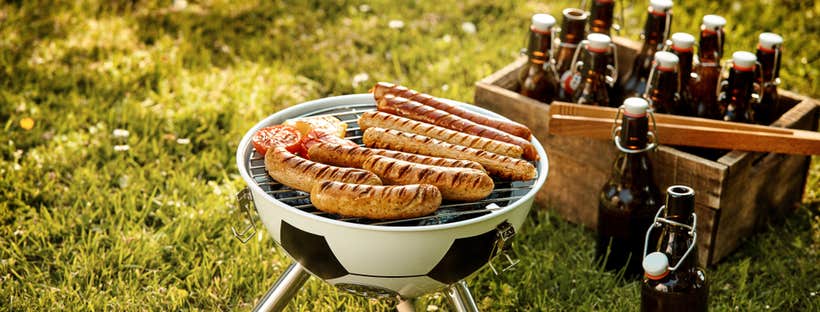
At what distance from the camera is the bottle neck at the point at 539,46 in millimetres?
3838

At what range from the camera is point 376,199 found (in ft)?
8.26

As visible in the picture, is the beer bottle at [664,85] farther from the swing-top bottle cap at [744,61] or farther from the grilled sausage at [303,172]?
the grilled sausage at [303,172]

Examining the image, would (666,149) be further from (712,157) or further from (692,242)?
(692,242)

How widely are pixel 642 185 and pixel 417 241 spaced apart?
142 cm

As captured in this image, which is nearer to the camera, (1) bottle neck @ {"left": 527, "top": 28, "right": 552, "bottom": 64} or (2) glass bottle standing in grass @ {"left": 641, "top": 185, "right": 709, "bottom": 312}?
(2) glass bottle standing in grass @ {"left": 641, "top": 185, "right": 709, "bottom": 312}

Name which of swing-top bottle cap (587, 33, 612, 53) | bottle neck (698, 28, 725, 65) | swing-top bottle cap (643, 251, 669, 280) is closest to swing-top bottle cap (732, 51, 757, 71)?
bottle neck (698, 28, 725, 65)

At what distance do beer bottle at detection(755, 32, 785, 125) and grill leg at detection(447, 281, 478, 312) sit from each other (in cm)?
174

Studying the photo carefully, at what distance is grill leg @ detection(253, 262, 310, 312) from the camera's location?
309 cm

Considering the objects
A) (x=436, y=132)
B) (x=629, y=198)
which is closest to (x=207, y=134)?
(x=436, y=132)

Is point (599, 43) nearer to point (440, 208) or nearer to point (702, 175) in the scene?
point (702, 175)

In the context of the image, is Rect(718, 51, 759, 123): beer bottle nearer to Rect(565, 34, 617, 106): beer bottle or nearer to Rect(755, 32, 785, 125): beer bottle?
Rect(755, 32, 785, 125): beer bottle

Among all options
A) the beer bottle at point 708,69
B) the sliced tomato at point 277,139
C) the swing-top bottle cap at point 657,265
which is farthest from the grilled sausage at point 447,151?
the beer bottle at point 708,69

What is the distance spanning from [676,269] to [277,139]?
4.78ft

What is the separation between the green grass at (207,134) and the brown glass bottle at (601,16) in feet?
3.14
